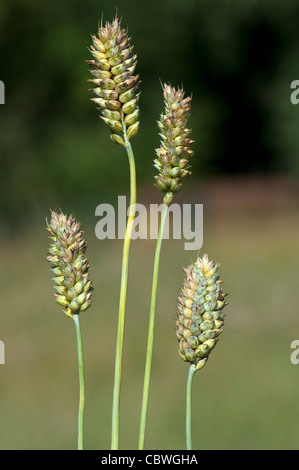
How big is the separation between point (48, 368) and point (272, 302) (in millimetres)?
1905

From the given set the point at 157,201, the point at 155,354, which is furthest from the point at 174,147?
the point at 157,201

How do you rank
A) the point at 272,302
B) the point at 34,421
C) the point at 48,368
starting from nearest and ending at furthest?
the point at 34,421, the point at 48,368, the point at 272,302

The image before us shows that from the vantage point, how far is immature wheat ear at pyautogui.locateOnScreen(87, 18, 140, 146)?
2.47ft

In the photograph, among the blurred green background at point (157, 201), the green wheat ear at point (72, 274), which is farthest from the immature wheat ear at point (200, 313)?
the blurred green background at point (157, 201)

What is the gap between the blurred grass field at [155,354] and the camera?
4082mm

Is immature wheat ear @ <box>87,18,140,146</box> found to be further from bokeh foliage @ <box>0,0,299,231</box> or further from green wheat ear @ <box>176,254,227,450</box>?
bokeh foliage @ <box>0,0,299,231</box>

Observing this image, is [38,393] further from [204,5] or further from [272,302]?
[204,5]

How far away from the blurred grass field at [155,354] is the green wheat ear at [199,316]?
118 inches

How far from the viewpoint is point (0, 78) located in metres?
9.50

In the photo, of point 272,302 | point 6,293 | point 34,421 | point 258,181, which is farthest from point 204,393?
point 258,181

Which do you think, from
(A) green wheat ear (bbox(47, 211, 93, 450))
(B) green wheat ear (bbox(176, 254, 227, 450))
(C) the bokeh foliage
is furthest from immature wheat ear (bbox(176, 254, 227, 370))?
(C) the bokeh foliage

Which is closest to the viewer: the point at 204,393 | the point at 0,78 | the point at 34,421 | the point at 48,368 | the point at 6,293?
the point at 34,421

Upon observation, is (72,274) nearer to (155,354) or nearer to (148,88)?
(155,354)

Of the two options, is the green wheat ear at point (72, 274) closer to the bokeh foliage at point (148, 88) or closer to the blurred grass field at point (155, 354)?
the blurred grass field at point (155, 354)
